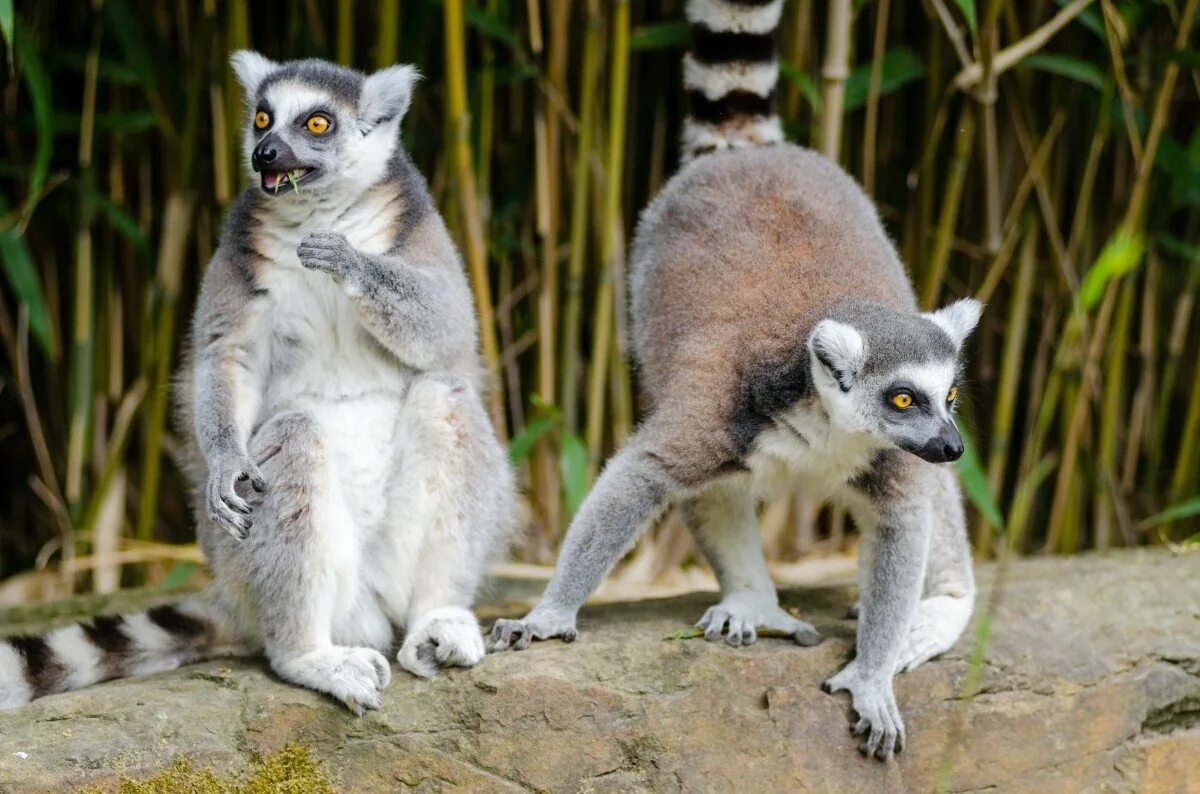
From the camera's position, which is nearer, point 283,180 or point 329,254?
point 329,254

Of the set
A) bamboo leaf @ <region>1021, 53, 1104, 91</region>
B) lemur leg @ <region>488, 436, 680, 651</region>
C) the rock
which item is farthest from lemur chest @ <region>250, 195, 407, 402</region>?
bamboo leaf @ <region>1021, 53, 1104, 91</region>

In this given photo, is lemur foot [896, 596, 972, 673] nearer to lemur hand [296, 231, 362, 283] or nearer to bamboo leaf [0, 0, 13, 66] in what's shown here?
lemur hand [296, 231, 362, 283]

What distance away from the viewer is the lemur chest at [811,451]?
14.1 ft

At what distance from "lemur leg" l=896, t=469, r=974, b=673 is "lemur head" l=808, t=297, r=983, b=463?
615mm

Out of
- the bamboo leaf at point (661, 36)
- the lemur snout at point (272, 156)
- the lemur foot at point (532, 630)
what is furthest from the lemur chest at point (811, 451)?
the bamboo leaf at point (661, 36)

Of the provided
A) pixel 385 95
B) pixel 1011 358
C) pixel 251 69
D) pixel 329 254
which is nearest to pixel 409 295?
pixel 329 254

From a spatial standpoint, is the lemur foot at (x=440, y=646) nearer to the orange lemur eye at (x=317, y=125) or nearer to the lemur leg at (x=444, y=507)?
the lemur leg at (x=444, y=507)

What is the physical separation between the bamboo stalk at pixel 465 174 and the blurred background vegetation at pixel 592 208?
1.0 inches

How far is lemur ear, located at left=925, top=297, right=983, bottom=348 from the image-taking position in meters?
4.35

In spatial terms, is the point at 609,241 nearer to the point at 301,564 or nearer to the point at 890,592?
the point at 890,592

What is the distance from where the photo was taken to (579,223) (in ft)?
19.9

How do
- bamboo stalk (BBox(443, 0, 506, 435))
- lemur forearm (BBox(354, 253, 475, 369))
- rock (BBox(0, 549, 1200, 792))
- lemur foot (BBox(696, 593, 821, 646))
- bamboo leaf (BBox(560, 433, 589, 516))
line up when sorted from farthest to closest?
bamboo leaf (BBox(560, 433, 589, 516)), bamboo stalk (BBox(443, 0, 506, 435)), lemur foot (BBox(696, 593, 821, 646)), lemur forearm (BBox(354, 253, 475, 369)), rock (BBox(0, 549, 1200, 792))

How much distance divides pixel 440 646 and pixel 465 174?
2.21 meters

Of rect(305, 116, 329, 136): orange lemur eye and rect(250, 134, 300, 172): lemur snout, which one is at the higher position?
rect(305, 116, 329, 136): orange lemur eye
